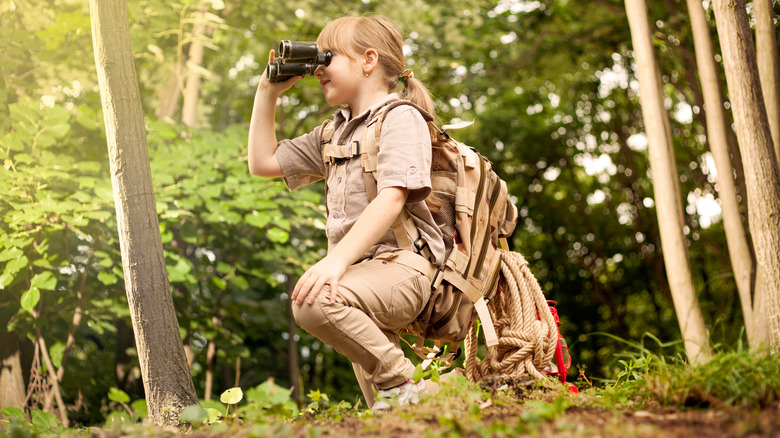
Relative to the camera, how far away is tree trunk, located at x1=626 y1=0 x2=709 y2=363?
3314mm

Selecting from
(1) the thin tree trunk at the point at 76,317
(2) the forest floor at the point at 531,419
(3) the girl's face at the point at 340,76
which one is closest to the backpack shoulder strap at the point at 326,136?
(3) the girl's face at the point at 340,76

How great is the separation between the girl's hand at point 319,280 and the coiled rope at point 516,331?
74cm

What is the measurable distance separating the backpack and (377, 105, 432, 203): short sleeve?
2.2 inches

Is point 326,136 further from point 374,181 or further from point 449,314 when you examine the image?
point 449,314

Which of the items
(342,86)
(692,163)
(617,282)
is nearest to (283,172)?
(342,86)

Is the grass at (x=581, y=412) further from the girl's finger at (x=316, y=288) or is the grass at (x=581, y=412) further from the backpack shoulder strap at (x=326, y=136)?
the backpack shoulder strap at (x=326, y=136)

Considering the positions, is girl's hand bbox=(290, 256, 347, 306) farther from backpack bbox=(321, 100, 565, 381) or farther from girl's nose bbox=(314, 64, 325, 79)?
girl's nose bbox=(314, 64, 325, 79)

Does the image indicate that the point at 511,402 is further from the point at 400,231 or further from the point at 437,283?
the point at 400,231

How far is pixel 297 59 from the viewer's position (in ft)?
7.56

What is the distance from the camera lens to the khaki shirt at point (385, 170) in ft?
6.91

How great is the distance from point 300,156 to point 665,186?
1.99m

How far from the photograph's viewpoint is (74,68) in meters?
4.06

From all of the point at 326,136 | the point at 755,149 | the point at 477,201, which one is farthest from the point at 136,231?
the point at 755,149

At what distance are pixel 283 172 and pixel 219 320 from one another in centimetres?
256
